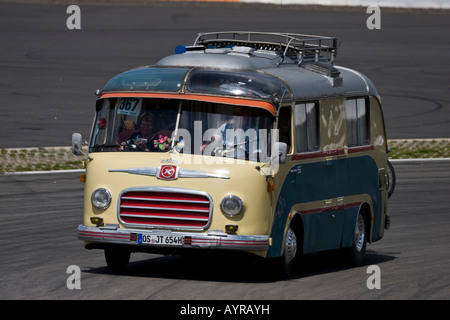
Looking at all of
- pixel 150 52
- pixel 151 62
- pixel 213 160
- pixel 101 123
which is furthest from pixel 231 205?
pixel 150 52

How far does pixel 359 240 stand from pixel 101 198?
13.4 ft

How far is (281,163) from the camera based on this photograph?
12.8 metres

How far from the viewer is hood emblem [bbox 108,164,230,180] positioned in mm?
12633

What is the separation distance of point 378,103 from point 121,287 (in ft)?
18.4

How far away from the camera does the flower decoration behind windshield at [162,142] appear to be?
13.1m

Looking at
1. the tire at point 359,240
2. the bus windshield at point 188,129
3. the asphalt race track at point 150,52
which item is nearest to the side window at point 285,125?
the bus windshield at point 188,129

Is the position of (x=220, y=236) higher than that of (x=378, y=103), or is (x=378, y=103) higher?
(x=378, y=103)

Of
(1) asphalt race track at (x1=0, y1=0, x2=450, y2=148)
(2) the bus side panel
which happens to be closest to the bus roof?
(2) the bus side panel

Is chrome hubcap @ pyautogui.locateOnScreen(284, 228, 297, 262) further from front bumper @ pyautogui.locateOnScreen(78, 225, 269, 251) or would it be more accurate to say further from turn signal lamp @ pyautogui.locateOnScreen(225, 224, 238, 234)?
turn signal lamp @ pyautogui.locateOnScreen(225, 224, 238, 234)

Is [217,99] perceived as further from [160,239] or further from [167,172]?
[160,239]

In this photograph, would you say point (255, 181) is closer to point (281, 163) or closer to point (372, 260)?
point (281, 163)

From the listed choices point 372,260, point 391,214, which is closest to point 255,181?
point 372,260

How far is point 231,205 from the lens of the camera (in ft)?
41.2
